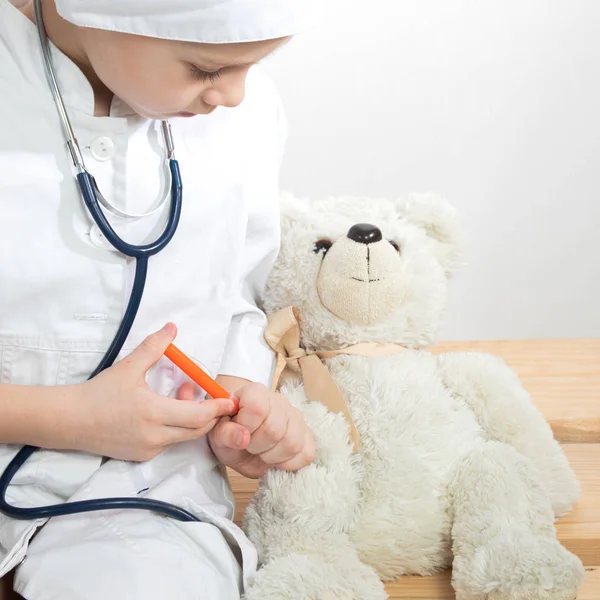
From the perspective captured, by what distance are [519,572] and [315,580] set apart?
19cm

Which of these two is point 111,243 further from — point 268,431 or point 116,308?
point 268,431

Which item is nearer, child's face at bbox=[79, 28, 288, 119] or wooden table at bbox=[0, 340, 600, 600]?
child's face at bbox=[79, 28, 288, 119]

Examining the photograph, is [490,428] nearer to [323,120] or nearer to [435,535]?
[435,535]

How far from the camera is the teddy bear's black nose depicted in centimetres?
96

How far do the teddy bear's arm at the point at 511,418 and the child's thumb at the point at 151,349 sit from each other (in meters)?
0.35

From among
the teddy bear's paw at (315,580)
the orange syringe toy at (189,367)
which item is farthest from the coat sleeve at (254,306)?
the teddy bear's paw at (315,580)

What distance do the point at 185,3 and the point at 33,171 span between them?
240 millimetres

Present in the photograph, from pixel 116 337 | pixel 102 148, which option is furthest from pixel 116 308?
pixel 102 148

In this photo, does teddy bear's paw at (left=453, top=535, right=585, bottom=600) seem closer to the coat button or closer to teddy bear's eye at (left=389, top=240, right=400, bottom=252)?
teddy bear's eye at (left=389, top=240, right=400, bottom=252)

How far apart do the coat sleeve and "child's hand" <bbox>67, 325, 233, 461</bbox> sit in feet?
0.44

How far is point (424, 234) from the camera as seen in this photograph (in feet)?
3.47

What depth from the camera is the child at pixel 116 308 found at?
78 cm

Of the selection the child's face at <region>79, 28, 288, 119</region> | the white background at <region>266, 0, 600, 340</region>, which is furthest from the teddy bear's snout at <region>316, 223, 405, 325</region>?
the white background at <region>266, 0, 600, 340</region>

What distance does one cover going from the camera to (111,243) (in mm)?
818
